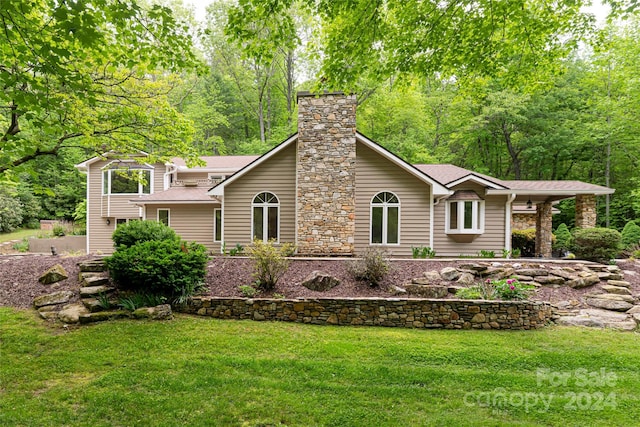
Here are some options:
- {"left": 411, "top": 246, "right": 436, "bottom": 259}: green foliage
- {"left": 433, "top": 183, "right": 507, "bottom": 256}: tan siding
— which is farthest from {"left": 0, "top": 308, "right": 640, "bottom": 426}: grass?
{"left": 433, "top": 183, "right": 507, "bottom": 256}: tan siding

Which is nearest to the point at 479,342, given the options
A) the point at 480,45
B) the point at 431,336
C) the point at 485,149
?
the point at 431,336

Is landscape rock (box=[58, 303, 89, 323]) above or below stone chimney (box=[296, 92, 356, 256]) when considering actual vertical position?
below

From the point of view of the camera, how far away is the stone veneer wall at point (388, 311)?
19.9 feet

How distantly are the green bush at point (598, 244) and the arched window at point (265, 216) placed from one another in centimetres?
1032

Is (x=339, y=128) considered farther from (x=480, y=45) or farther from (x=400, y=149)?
(x=400, y=149)

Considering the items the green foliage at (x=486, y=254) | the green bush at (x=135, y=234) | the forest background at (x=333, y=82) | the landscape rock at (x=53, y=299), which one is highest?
the forest background at (x=333, y=82)

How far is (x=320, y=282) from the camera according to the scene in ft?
23.9

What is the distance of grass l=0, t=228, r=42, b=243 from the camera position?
65.5ft

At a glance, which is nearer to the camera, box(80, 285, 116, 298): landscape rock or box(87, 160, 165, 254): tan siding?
box(80, 285, 116, 298): landscape rock

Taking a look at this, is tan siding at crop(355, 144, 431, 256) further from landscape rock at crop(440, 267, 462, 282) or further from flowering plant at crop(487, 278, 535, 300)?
flowering plant at crop(487, 278, 535, 300)

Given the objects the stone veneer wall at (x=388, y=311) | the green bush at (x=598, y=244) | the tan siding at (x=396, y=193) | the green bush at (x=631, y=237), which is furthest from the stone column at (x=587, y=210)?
the stone veneer wall at (x=388, y=311)

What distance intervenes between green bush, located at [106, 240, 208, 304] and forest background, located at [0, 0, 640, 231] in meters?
1.96

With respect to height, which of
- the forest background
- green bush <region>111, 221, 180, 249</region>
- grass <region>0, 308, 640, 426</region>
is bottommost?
grass <region>0, 308, 640, 426</region>

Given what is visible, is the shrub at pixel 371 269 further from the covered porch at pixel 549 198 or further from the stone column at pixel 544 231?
the stone column at pixel 544 231
